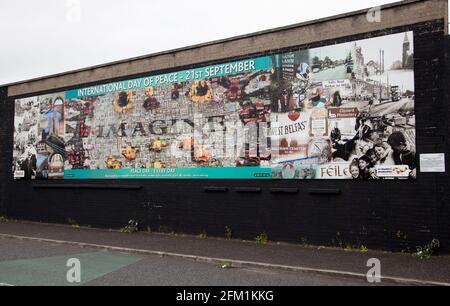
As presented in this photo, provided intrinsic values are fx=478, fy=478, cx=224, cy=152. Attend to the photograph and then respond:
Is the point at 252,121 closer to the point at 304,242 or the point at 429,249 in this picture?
the point at 304,242

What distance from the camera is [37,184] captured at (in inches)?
653

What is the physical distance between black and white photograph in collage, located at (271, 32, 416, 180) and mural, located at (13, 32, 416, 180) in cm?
2

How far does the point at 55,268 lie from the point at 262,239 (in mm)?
5085

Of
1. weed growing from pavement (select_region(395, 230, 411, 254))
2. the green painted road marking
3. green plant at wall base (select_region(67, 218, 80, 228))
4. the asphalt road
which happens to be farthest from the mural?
the green painted road marking

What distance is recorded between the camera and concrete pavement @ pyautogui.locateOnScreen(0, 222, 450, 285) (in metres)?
8.16

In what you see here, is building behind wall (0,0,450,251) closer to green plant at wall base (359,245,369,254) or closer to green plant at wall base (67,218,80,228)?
green plant at wall base (359,245,369,254)

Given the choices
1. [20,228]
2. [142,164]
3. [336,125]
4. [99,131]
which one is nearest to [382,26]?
[336,125]

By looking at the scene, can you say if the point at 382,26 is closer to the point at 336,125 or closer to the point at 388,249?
the point at 336,125

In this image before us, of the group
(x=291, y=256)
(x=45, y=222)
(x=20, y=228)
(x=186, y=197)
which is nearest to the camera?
(x=291, y=256)

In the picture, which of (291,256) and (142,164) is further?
(142,164)

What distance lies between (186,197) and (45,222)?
6191mm

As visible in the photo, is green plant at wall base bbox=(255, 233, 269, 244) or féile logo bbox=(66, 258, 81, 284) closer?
féile logo bbox=(66, 258, 81, 284)

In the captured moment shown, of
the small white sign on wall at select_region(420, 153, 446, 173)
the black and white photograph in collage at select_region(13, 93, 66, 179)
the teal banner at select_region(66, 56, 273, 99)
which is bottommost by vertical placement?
the small white sign on wall at select_region(420, 153, 446, 173)
